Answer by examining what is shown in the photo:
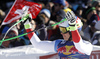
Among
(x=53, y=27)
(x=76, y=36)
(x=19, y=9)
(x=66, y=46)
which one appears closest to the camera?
(x=76, y=36)

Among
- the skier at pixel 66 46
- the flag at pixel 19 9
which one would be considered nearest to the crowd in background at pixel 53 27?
the flag at pixel 19 9

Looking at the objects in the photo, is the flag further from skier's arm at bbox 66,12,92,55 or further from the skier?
skier's arm at bbox 66,12,92,55

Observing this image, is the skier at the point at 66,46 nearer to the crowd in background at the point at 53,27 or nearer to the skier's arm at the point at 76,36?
the skier's arm at the point at 76,36

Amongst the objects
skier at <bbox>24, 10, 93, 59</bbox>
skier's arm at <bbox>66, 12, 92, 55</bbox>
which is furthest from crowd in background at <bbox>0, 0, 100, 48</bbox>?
skier's arm at <bbox>66, 12, 92, 55</bbox>

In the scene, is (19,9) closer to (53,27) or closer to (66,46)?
(66,46)

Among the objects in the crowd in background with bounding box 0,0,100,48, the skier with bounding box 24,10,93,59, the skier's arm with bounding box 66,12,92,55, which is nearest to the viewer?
the skier's arm with bounding box 66,12,92,55

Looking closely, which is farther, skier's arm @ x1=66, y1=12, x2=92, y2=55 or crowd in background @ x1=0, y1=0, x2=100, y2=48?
crowd in background @ x1=0, y1=0, x2=100, y2=48

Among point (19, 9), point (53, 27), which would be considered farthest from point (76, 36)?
point (53, 27)

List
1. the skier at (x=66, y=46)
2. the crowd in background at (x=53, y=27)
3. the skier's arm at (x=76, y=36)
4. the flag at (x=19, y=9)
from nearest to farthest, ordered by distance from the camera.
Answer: the skier's arm at (x=76, y=36) → the skier at (x=66, y=46) → the flag at (x=19, y=9) → the crowd in background at (x=53, y=27)

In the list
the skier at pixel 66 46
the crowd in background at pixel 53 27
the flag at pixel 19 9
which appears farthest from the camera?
the crowd in background at pixel 53 27

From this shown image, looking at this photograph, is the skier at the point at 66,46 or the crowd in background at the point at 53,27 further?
the crowd in background at the point at 53,27

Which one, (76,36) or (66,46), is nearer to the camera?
(76,36)

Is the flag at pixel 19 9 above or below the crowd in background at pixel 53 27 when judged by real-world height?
above

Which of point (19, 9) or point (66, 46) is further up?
point (19, 9)
